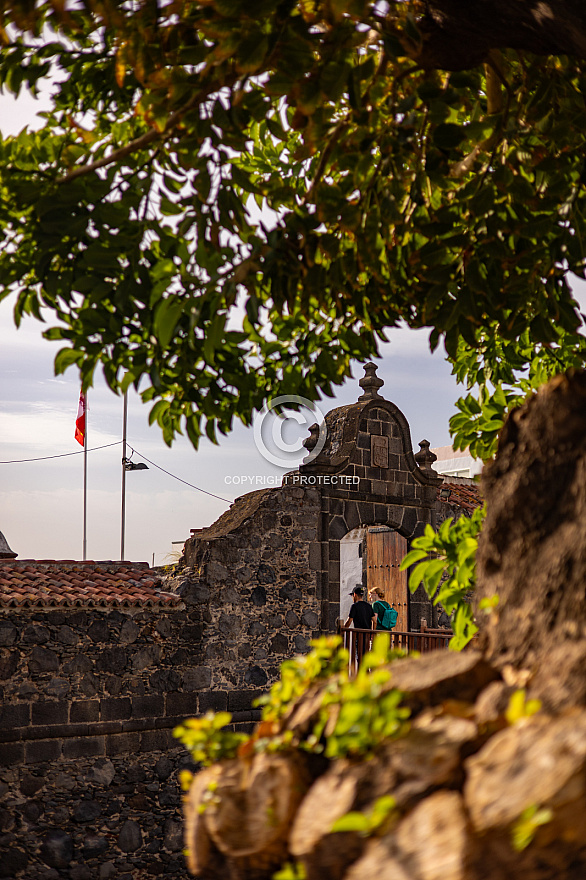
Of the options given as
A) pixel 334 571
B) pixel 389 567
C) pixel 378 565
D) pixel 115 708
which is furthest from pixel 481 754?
pixel 378 565

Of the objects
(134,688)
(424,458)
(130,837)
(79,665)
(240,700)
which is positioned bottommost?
(130,837)

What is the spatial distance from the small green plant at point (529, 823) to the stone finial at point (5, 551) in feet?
40.2

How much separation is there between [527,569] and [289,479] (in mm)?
9873

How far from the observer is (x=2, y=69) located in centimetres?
334

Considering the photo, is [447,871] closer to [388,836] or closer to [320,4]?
[388,836]

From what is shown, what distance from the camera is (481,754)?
1808 millimetres

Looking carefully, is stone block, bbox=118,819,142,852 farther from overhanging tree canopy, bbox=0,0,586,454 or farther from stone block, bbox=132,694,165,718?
overhanging tree canopy, bbox=0,0,586,454

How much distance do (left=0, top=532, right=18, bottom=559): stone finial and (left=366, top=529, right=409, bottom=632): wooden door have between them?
6.38 m

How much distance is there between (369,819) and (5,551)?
40.2 ft

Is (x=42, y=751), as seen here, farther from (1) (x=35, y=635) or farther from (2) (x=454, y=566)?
(2) (x=454, y=566)

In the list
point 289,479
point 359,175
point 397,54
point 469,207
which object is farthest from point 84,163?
point 289,479

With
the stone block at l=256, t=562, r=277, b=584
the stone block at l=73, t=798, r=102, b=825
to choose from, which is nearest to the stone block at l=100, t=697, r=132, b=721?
the stone block at l=73, t=798, r=102, b=825

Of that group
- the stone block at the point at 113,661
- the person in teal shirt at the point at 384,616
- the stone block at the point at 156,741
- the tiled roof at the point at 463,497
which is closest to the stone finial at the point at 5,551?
the stone block at the point at 113,661

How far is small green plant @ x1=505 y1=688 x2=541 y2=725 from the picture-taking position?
5.97ft
